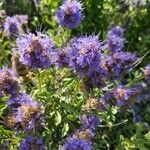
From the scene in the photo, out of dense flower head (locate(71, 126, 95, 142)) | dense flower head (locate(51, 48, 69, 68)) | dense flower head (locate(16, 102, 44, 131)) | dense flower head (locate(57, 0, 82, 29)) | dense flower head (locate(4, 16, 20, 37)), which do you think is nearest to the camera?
dense flower head (locate(16, 102, 44, 131))

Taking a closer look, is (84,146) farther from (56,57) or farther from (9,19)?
(9,19)

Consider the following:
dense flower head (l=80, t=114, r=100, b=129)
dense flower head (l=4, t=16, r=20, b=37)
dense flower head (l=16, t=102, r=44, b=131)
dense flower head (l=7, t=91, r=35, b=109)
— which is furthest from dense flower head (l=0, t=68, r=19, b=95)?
dense flower head (l=4, t=16, r=20, b=37)

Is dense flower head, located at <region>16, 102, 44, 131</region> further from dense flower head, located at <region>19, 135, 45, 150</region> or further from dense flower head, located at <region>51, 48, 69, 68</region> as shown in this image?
dense flower head, located at <region>51, 48, 69, 68</region>

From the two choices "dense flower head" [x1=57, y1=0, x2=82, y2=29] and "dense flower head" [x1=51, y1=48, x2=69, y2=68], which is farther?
"dense flower head" [x1=57, y1=0, x2=82, y2=29]

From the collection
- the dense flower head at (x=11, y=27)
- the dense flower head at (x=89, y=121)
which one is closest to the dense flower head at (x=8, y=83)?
the dense flower head at (x=89, y=121)

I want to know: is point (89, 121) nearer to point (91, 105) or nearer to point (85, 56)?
point (91, 105)

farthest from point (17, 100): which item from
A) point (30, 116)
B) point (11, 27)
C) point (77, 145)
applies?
point (11, 27)
